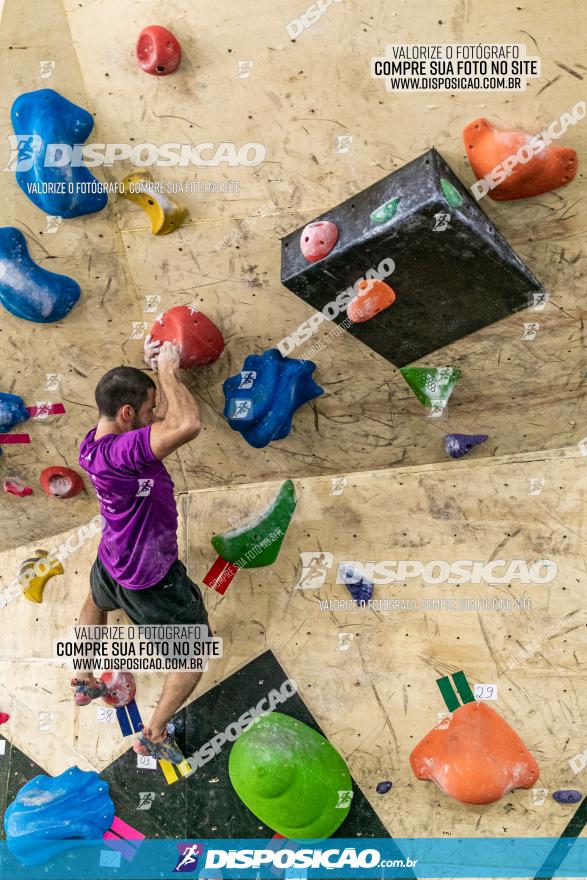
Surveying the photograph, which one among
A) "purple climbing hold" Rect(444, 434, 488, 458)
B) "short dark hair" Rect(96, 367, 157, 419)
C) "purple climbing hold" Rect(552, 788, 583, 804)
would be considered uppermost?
"short dark hair" Rect(96, 367, 157, 419)

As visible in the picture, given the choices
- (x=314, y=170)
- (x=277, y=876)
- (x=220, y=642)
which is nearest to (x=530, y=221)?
(x=314, y=170)

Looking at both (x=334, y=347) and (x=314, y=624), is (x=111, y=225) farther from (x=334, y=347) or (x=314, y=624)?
(x=314, y=624)

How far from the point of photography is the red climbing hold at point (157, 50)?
3.57 meters

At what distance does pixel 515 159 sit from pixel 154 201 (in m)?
1.41

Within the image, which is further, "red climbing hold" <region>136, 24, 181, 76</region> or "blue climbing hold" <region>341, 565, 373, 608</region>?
"blue climbing hold" <region>341, 565, 373, 608</region>

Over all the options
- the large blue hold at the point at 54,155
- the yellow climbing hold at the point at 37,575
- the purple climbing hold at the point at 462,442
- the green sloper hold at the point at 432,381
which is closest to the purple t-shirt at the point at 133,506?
the yellow climbing hold at the point at 37,575

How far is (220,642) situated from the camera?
438 centimetres

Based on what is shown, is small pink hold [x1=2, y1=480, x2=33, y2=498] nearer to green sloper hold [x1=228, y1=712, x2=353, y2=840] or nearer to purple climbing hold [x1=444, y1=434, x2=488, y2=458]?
green sloper hold [x1=228, y1=712, x2=353, y2=840]

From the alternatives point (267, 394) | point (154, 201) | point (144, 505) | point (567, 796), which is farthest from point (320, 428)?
point (567, 796)

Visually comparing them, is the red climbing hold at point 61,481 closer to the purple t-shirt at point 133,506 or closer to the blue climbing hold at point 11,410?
the blue climbing hold at point 11,410

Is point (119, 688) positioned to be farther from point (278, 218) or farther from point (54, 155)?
point (54, 155)

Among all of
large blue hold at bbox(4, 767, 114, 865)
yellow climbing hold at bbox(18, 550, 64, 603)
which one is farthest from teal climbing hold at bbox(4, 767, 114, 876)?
yellow climbing hold at bbox(18, 550, 64, 603)

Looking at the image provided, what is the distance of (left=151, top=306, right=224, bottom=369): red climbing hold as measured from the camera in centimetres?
393

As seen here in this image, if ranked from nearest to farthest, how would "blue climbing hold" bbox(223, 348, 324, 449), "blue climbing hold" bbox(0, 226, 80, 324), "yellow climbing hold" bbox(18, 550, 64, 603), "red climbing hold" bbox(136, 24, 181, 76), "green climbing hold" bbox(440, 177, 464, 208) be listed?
"green climbing hold" bbox(440, 177, 464, 208) < "red climbing hold" bbox(136, 24, 181, 76) < "blue climbing hold" bbox(0, 226, 80, 324) < "blue climbing hold" bbox(223, 348, 324, 449) < "yellow climbing hold" bbox(18, 550, 64, 603)
